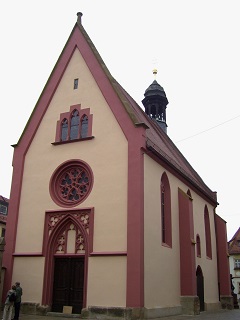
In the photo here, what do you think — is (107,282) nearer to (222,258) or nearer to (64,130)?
(64,130)

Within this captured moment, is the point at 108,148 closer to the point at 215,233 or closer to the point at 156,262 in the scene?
the point at 156,262

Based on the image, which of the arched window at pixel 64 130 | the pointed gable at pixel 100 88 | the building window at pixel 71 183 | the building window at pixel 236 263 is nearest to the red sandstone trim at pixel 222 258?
the pointed gable at pixel 100 88

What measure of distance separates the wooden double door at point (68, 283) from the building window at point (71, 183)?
2.78 metres

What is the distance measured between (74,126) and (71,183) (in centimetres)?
314

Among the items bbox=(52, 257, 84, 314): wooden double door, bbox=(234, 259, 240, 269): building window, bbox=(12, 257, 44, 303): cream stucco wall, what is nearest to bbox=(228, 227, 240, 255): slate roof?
bbox=(234, 259, 240, 269): building window

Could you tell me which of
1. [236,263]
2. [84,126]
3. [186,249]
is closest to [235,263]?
[236,263]

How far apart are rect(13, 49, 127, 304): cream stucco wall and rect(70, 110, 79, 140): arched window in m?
0.53

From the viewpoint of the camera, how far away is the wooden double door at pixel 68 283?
17.4 meters

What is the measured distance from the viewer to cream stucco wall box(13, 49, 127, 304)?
17234 mm

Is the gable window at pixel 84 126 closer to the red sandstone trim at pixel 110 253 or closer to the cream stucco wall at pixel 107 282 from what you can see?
the red sandstone trim at pixel 110 253

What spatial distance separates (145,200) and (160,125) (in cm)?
1739

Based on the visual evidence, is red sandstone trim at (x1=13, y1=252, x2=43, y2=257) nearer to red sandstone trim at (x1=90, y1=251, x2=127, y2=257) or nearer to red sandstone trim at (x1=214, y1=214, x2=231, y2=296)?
red sandstone trim at (x1=90, y1=251, x2=127, y2=257)

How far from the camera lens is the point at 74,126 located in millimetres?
20453

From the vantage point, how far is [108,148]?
61.0 ft
